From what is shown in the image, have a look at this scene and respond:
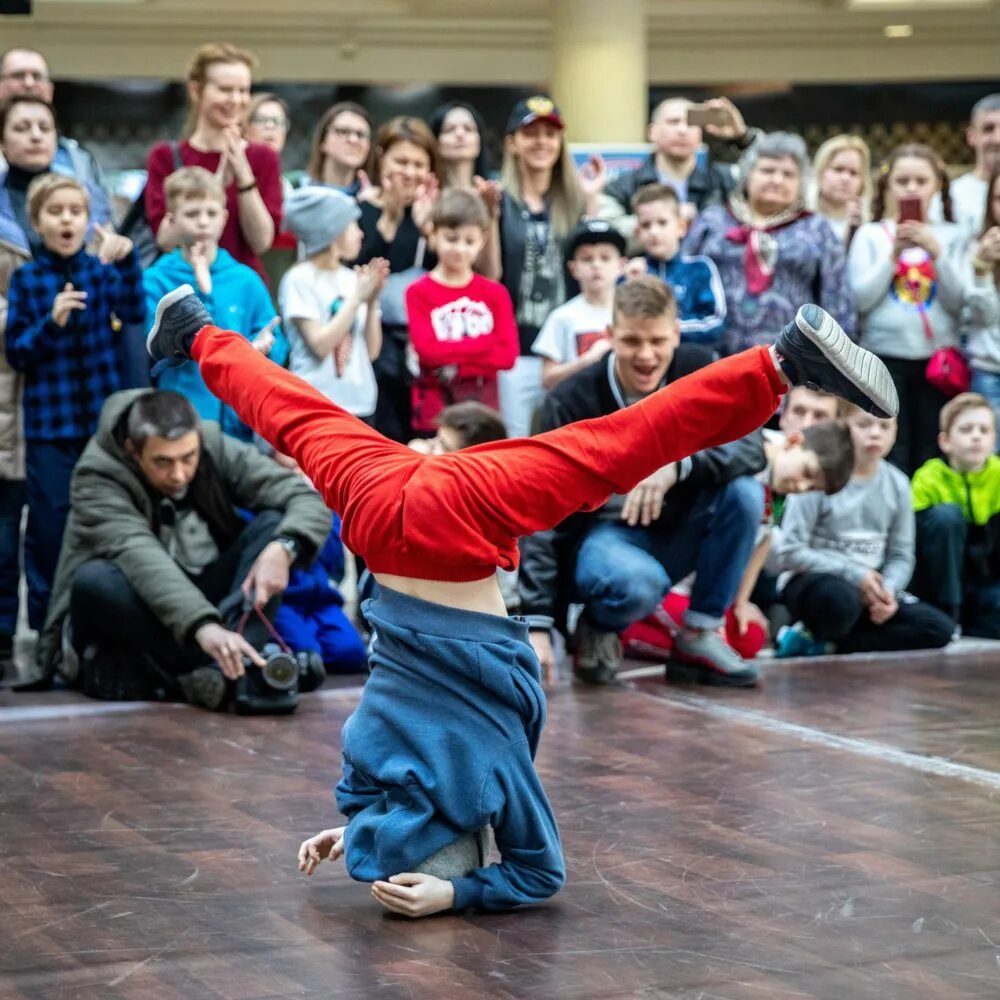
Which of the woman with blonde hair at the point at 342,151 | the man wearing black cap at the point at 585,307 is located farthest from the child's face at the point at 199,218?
the man wearing black cap at the point at 585,307

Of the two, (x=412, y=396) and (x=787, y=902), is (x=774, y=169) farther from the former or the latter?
(x=787, y=902)

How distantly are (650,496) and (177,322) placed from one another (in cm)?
182

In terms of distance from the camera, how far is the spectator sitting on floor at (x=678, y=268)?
18.2ft

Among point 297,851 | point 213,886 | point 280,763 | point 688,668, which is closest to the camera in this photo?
point 213,886

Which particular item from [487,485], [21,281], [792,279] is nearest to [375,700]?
[487,485]

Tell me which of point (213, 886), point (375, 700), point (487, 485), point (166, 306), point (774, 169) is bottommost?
point (213, 886)

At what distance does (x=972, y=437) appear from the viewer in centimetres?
556

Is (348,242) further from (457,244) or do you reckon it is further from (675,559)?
(675,559)

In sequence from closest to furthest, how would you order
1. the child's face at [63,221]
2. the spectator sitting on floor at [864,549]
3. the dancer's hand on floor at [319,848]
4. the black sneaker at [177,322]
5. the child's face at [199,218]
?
1. the dancer's hand on floor at [319,848]
2. the black sneaker at [177,322]
3. the child's face at [63,221]
4. the child's face at [199,218]
5. the spectator sitting on floor at [864,549]

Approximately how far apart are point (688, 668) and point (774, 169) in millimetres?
1796

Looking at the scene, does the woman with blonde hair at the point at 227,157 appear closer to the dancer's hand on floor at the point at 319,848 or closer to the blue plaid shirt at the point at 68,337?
the blue plaid shirt at the point at 68,337

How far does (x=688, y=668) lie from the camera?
481cm

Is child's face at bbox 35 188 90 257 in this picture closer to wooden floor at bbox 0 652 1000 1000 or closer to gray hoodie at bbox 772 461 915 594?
wooden floor at bbox 0 652 1000 1000

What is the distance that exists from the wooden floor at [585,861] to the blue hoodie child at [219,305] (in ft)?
3.34
